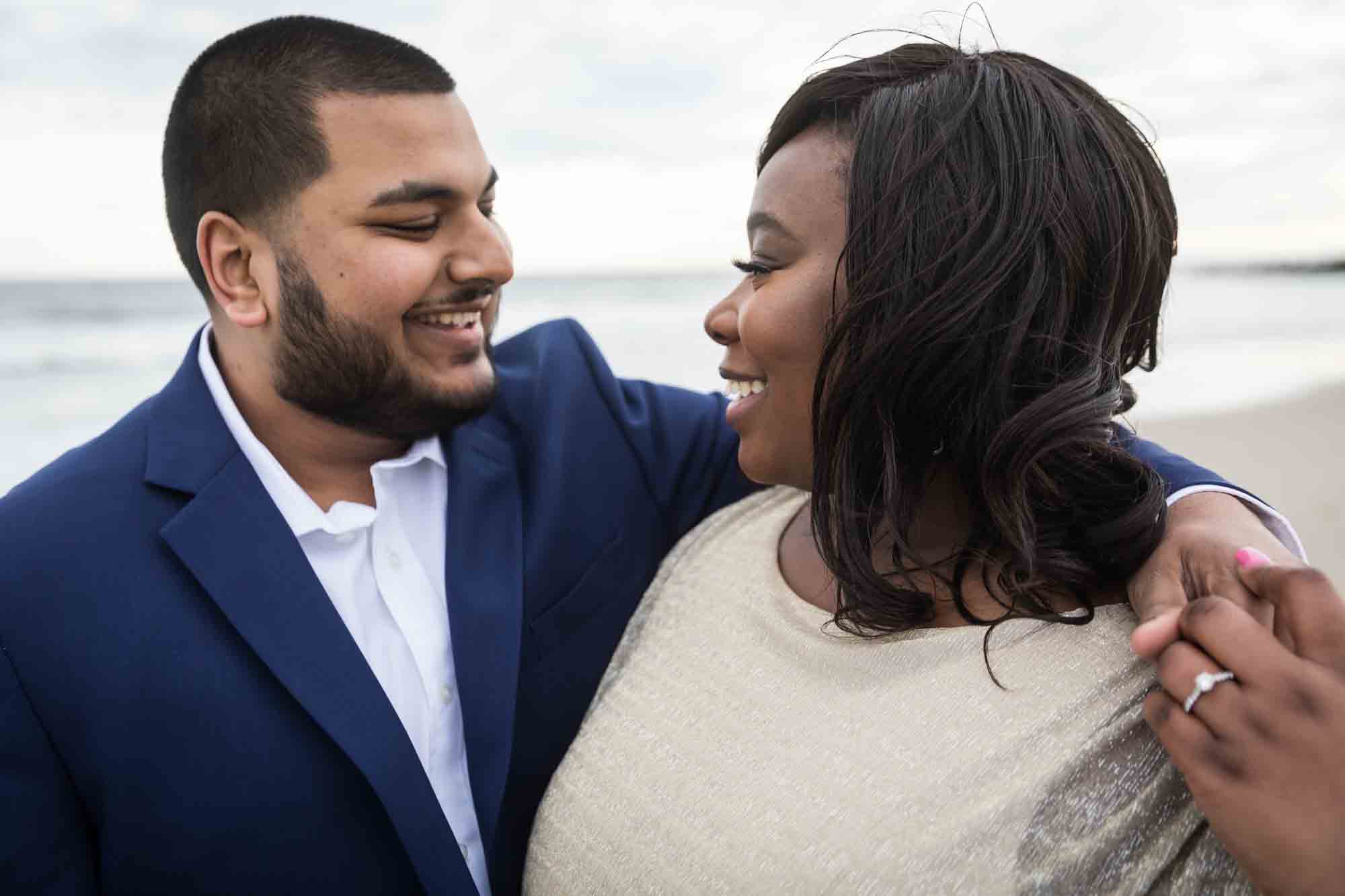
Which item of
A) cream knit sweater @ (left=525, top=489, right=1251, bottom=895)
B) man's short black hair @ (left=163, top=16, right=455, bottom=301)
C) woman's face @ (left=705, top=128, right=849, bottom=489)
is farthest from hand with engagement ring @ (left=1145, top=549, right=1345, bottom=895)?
man's short black hair @ (left=163, top=16, right=455, bottom=301)

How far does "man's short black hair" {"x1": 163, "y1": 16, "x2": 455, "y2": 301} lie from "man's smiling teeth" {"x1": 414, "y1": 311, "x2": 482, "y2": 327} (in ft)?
1.30

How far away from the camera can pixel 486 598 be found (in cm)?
208

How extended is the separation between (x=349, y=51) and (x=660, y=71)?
45.6 feet

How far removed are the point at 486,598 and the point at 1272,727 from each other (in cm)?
142

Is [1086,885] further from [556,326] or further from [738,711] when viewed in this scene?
[556,326]

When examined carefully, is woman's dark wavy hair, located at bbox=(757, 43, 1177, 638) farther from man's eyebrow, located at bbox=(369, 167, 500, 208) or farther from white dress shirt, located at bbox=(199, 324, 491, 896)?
man's eyebrow, located at bbox=(369, 167, 500, 208)

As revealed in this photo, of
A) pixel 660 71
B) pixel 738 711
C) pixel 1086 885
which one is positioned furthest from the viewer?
pixel 660 71

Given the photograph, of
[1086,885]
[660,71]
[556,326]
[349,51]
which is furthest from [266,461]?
[660,71]

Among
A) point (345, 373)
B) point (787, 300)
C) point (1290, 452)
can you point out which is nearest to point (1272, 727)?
point (787, 300)

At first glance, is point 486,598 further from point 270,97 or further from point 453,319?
point 270,97

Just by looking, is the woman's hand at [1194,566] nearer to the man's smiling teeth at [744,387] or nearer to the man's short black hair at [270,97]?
the man's smiling teeth at [744,387]

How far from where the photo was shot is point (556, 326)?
2623 millimetres

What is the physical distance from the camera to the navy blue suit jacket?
5.77ft

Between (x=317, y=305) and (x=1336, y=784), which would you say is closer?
(x=1336, y=784)
